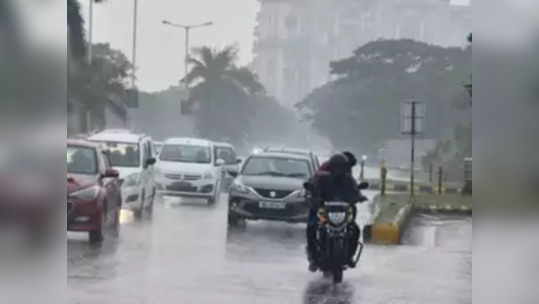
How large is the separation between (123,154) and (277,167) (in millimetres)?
2955

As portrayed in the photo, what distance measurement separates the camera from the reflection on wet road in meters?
9.02

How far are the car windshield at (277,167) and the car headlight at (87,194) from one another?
439cm

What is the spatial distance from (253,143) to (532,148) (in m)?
24.6

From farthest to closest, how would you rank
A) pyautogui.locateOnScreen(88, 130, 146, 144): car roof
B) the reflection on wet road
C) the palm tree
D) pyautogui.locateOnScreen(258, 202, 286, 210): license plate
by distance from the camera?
pyautogui.locateOnScreen(88, 130, 146, 144): car roof, pyautogui.locateOnScreen(258, 202, 286, 210): license plate, the reflection on wet road, the palm tree

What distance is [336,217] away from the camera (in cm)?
999

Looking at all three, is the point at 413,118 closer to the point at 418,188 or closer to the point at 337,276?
the point at 418,188

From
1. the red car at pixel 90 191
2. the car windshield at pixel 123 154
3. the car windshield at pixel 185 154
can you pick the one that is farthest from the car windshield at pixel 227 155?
the red car at pixel 90 191

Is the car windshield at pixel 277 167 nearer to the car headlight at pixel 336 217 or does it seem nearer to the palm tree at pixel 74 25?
the car headlight at pixel 336 217

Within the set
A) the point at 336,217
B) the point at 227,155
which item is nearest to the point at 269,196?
the point at 336,217

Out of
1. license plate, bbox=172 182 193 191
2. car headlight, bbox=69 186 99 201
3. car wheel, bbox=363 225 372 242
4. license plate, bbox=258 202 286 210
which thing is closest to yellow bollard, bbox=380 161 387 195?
license plate, bbox=172 182 193 191

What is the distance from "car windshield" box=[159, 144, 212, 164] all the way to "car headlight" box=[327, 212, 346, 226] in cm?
1216

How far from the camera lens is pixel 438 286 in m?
9.99

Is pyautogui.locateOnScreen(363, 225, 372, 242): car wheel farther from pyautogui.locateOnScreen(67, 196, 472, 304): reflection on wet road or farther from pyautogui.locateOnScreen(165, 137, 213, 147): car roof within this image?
pyautogui.locateOnScreen(165, 137, 213, 147): car roof

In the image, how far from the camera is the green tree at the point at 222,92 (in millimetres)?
32562
